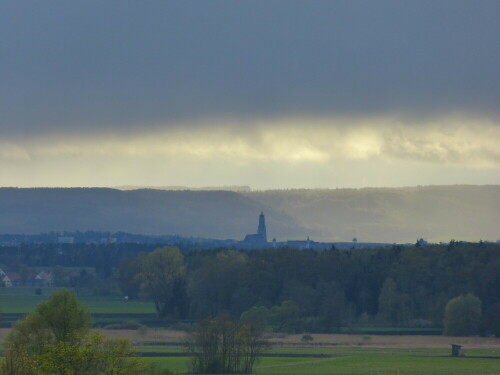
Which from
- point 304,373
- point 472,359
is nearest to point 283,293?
point 472,359

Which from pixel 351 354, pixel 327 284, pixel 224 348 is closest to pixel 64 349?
pixel 224 348

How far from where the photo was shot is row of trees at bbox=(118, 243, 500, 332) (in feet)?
525

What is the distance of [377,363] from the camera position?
105250 millimetres

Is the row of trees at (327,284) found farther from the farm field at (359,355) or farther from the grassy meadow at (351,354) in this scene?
the farm field at (359,355)

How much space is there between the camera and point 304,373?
3708 inches

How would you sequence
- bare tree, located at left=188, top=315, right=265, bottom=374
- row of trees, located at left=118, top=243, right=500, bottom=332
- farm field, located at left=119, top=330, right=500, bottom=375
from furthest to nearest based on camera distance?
row of trees, located at left=118, top=243, right=500, bottom=332
bare tree, located at left=188, top=315, right=265, bottom=374
farm field, located at left=119, top=330, right=500, bottom=375

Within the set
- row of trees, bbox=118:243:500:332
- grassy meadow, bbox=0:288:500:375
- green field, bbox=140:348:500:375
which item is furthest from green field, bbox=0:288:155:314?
green field, bbox=140:348:500:375

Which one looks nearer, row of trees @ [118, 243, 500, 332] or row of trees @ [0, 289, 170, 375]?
row of trees @ [0, 289, 170, 375]

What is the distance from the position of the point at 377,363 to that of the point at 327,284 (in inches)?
2609

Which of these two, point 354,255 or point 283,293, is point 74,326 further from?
point 354,255

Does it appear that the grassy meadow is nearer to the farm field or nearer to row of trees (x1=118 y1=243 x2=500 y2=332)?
the farm field

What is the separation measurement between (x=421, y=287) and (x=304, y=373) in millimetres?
74456

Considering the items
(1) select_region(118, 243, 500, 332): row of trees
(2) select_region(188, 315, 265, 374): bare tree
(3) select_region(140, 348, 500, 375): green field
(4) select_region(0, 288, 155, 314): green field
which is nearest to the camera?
(3) select_region(140, 348, 500, 375): green field

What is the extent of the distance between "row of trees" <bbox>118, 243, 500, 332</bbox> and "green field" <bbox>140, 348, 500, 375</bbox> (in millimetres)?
32455
